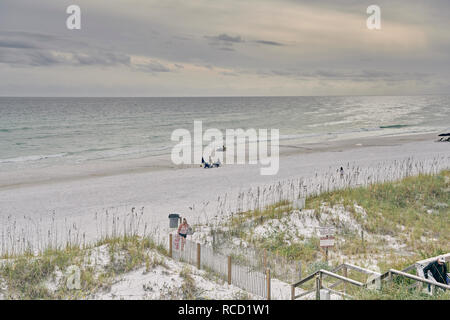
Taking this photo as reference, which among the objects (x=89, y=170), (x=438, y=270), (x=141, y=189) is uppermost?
(x=438, y=270)

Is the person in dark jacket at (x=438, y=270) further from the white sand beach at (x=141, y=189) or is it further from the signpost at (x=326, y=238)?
the white sand beach at (x=141, y=189)

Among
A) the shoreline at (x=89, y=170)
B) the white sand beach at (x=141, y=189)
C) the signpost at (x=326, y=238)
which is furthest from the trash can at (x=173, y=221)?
the shoreline at (x=89, y=170)

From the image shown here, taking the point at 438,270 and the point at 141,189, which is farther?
the point at 141,189

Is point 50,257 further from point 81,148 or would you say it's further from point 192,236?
point 81,148

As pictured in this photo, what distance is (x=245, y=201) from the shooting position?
71.1 ft

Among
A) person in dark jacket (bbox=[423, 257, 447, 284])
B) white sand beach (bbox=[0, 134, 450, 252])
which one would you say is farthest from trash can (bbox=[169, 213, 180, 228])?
person in dark jacket (bbox=[423, 257, 447, 284])

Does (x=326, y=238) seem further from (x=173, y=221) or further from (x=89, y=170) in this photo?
(x=89, y=170)

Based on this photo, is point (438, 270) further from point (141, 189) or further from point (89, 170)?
point (89, 170)

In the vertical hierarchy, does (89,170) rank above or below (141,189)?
above

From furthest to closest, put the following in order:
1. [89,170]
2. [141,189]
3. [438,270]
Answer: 1. [89,170]
2. [141,189]
3. [438,270]

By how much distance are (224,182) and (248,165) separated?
24.5 ft

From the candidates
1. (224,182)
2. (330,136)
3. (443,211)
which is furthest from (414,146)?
(443,211)

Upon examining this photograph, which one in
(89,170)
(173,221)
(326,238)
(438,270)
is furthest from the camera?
(89,170)

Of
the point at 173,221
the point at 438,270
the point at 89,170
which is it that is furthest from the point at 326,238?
the point at 89,170
